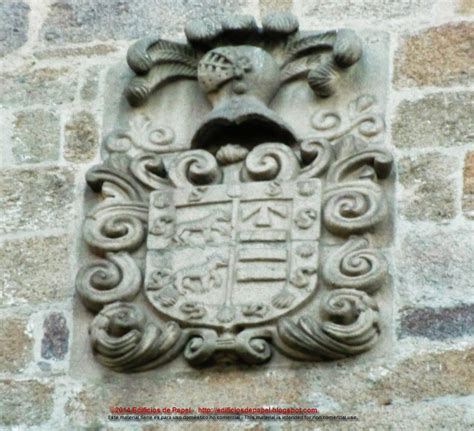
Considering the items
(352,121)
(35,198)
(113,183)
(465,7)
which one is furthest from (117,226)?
(465,7)

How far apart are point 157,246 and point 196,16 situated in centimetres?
74

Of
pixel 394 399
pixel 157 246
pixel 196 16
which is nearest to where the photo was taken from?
pixel 394 399

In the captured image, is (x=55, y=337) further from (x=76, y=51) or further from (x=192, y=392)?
(x=76, y=51)

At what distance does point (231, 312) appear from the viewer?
4.49 metres

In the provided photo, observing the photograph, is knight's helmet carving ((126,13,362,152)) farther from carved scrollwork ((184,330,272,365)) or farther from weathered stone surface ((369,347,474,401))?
weathered stone surface ((369,347,474,401))

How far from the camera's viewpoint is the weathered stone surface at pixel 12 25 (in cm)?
521

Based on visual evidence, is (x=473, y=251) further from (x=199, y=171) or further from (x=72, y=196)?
(x=72, y=196)

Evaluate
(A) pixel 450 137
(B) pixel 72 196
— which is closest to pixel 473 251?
(A) pixel 450 137

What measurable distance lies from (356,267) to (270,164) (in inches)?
13.4

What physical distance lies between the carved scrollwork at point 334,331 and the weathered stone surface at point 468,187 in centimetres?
32

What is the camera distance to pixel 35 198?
193 inches

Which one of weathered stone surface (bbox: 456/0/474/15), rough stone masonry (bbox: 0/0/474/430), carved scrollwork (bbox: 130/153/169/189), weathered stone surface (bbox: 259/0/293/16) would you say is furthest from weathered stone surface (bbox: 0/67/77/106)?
weathered stone surface (bbox: 456/0/474/15)

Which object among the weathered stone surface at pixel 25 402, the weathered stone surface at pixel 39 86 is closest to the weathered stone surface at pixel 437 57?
the weathered stone surface at pixel 39 86

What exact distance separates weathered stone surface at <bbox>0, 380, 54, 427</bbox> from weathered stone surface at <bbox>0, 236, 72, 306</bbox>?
225mm
